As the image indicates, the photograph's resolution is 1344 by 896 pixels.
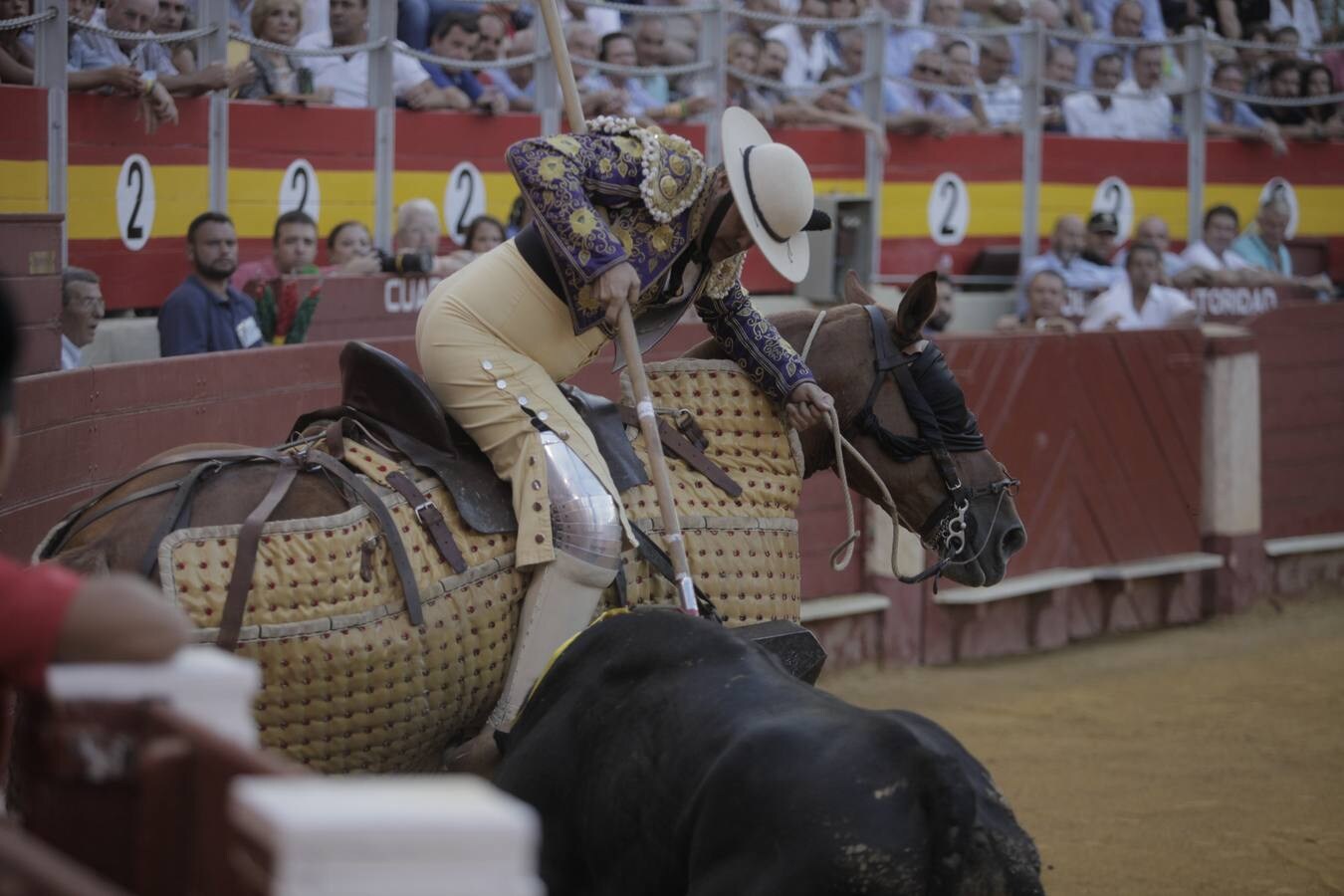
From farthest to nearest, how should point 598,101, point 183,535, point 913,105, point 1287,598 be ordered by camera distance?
point 913,105, point 1287,598, point 598,101, point 183,535

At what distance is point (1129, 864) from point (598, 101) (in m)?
4.42

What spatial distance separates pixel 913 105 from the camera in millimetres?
10125

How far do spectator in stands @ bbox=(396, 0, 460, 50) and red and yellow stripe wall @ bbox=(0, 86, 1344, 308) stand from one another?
1.47ft

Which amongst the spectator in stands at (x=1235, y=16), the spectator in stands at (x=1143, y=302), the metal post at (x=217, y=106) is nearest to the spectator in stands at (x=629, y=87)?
the metal post at (x=217, y=106)

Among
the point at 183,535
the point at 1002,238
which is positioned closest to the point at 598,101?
the point at 1002,238

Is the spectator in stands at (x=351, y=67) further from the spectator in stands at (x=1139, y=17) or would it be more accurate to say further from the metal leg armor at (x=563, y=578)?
the spectator in stands at (x=1139, y=17)

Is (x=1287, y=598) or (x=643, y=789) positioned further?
(x=1287, y=598)

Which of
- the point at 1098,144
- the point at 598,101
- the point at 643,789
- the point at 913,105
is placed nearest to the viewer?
the point at 643,789

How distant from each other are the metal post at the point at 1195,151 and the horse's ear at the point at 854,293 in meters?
7.73

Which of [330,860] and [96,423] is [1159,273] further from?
[330,860]

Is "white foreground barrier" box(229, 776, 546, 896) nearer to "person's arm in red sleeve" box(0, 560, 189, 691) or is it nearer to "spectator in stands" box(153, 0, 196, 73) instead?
"person's arm in red sleeve" box(0, 560, 189, 691)

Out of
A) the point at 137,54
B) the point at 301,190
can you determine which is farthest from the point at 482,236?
the point at 137,54

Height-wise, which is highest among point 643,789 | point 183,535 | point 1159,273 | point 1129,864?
point 1159,273

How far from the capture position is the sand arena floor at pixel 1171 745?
523 centimetres
